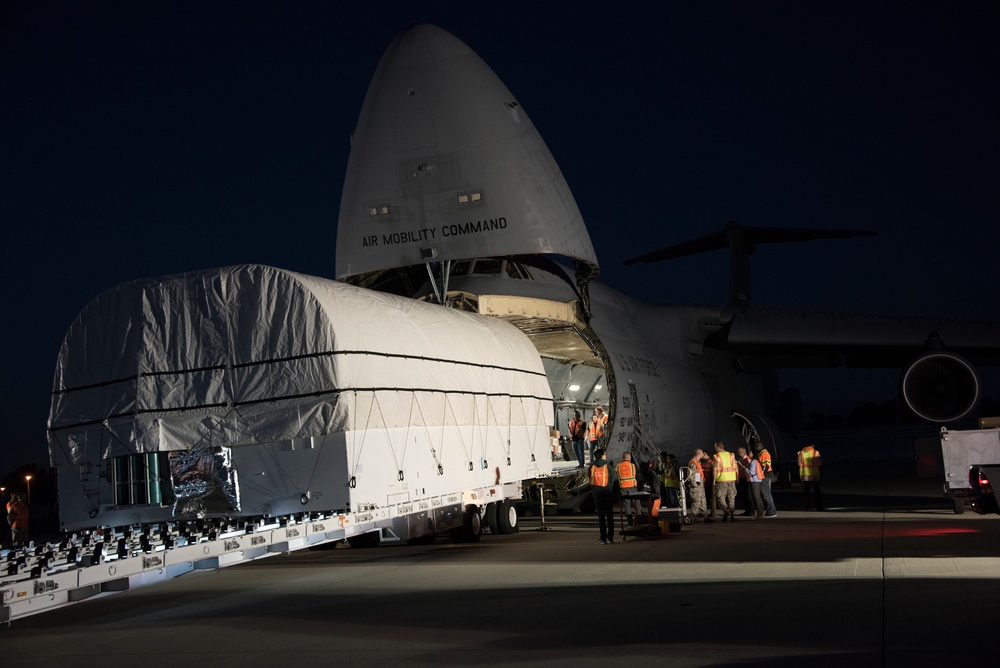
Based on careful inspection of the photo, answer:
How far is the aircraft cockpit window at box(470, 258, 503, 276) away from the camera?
17.6 m

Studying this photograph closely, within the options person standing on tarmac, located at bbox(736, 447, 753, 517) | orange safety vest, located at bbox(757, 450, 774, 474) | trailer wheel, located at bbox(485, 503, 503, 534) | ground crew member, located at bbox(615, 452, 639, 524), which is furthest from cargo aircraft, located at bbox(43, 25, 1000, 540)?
orange safety vest, located at bbox(757, 450, 774, 474)

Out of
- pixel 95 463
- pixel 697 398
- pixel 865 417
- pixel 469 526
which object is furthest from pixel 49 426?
pixel 865 417

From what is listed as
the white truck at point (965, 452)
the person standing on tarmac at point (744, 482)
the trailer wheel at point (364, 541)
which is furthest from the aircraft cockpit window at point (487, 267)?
the white truck at point (965, 452)

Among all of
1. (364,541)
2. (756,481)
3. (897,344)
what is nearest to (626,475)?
(756,481)

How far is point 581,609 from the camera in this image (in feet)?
27.9

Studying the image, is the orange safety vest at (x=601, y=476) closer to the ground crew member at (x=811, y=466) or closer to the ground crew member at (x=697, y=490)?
the ground crew member at (x=697, y=490)

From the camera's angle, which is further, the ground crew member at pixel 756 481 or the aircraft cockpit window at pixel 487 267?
the ground crew member at pixel 756 481

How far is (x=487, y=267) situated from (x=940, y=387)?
377 inches

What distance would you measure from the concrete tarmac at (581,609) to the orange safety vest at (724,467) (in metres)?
3.25

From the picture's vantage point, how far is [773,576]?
32.4ft

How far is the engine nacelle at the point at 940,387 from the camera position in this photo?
19875 mm

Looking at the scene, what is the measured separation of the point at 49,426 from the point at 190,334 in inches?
85.0

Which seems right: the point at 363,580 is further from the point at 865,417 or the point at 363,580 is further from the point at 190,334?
the point at 865,417

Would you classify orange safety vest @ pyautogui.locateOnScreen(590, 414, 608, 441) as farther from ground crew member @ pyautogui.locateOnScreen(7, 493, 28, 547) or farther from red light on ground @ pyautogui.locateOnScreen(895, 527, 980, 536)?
ground crew member @ pyautogui.locateOnScreen(7, 493, 28, 547)
